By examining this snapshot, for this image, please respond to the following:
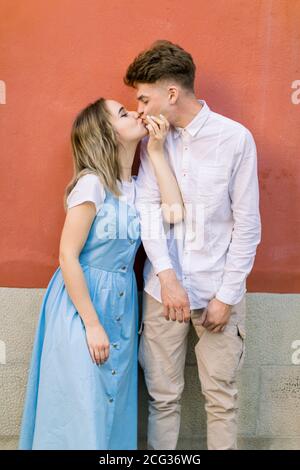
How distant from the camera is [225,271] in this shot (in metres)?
2.62

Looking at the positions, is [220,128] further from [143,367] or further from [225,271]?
[143,367]

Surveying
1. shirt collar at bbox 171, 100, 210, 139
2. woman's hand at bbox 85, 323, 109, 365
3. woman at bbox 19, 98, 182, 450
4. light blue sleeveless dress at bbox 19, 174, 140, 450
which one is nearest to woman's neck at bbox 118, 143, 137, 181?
woman at bbox 19, 98, 182, 450

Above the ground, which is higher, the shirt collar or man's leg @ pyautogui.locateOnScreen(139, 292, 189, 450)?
the shirt collar

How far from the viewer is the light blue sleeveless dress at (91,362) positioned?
2.42 metres

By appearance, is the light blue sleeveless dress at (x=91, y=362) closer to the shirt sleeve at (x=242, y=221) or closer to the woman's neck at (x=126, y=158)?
the woman's neck at (x=126, y=158)

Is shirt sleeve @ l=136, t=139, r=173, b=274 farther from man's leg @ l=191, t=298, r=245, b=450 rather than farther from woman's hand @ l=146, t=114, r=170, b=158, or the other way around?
man's leg @ l=191, t=298, r=245, b=450

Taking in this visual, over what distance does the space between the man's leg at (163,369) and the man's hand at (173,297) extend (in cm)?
13

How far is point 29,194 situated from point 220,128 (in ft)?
3.43

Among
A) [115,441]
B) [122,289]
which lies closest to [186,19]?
[122,289]

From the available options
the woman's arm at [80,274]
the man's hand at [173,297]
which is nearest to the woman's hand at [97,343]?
the woman's arm at [80,274]

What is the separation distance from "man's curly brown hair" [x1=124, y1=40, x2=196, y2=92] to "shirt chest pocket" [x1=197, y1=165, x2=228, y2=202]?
0.42 m

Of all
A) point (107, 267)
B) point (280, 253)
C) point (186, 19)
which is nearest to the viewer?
point (107, 267)

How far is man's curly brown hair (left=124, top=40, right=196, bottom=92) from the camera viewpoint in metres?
2.54

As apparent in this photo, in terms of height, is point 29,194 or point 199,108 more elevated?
point 199,108
